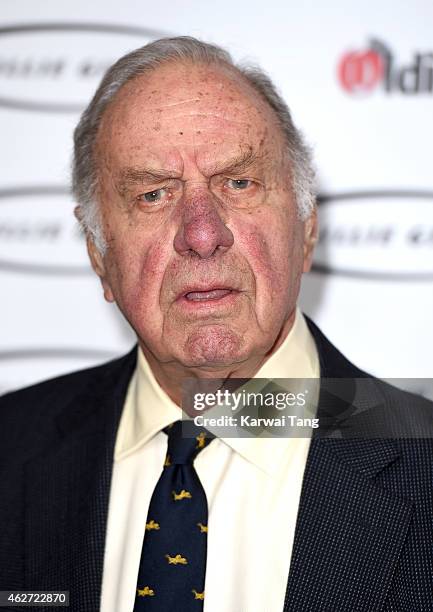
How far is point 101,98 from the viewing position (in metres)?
2.06

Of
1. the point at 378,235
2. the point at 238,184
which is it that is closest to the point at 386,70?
the point at 378,235

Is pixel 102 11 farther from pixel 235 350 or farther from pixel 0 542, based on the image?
pixel 0 542

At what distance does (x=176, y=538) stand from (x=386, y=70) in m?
1.50

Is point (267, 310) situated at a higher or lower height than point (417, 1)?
lower

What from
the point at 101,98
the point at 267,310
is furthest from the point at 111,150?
the point at 267,310

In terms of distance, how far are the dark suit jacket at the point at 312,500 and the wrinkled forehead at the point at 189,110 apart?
0.56 meters

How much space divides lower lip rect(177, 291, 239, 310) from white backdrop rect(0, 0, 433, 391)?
80cm

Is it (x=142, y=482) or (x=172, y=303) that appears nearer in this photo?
(x=172, y=303)

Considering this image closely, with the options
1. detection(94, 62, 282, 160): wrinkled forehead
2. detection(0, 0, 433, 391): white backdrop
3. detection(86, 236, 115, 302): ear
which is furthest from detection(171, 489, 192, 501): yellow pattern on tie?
detection(0, 0, 433, 391): white backdrop

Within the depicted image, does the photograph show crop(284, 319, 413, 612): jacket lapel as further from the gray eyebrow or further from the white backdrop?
the white backdrop

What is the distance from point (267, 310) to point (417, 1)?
119 centimetres

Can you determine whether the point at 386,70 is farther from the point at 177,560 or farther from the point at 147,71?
the point at 177,560

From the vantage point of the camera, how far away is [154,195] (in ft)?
6.35

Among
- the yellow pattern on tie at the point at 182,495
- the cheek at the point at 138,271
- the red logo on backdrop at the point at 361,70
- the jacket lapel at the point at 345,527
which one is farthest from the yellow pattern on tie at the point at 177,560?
the red logo on backdrop at the point at 361,70
